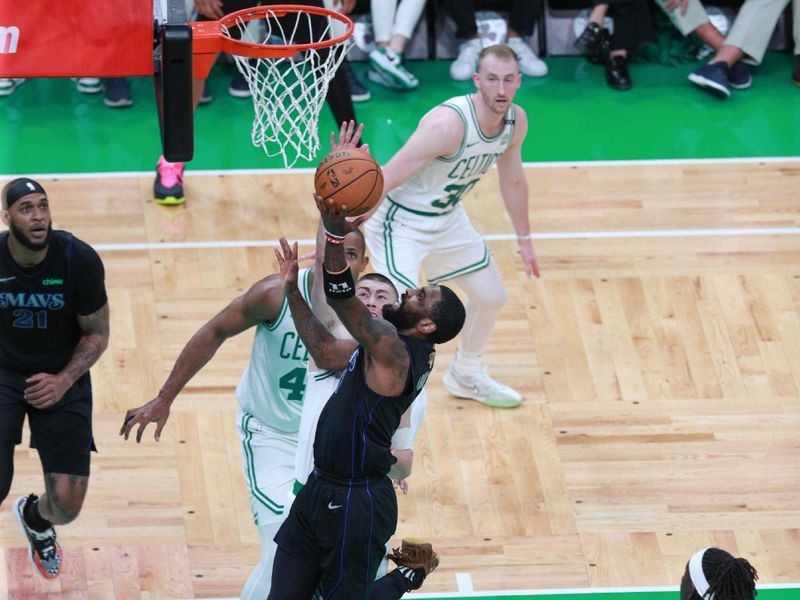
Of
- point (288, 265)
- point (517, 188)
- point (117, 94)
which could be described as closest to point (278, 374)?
point (288, 265)

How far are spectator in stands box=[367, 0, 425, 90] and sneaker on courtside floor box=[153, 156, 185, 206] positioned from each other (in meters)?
2.12

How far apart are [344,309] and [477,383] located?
11.4 ft

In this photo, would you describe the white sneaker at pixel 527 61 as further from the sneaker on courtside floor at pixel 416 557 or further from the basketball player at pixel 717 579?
the basketball player at pixel 717 579

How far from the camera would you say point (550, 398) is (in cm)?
888

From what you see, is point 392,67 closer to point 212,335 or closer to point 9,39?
point 212,335

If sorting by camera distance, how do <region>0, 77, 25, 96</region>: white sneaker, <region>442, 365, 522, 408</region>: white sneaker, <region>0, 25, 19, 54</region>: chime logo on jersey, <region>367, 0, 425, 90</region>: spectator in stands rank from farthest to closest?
<region>367, 0, 425, 90</region>: spectator in stands → <region>0, 77, 25, 96</region>: white sneaker → <region>442, 365, 522, 408</region>: white sneaker → <region>0, 25, 19, 54</region>: chime logo on jersey

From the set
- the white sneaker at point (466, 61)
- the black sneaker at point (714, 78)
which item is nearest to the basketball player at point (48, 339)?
the white sneaker at point (466, 61)

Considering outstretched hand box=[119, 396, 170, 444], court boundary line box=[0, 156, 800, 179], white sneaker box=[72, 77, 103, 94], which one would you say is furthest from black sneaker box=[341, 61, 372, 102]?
outstretched hand box=[119, 396, 170, 444]

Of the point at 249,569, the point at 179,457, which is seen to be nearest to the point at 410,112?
the point at 179,457

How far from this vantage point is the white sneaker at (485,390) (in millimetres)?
8742

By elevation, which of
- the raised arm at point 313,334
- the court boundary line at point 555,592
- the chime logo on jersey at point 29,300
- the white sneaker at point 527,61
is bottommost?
the white sneaker at point 527,61

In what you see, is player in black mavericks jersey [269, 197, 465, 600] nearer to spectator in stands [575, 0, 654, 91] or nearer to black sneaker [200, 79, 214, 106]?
black sneaker [200, 79, 214, 106]

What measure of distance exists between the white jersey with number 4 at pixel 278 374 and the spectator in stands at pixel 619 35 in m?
5.94

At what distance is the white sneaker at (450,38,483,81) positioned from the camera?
11.9 metres
